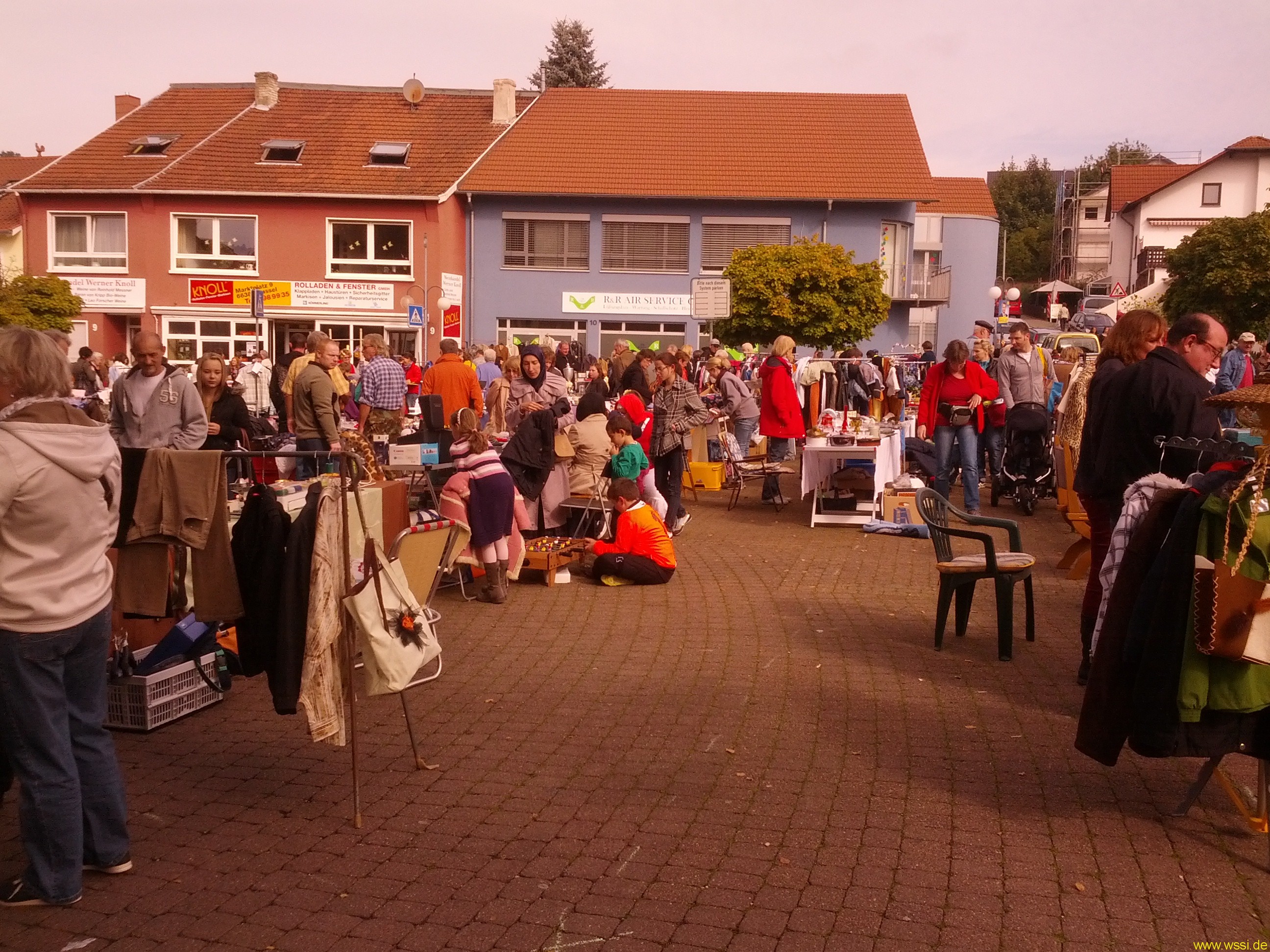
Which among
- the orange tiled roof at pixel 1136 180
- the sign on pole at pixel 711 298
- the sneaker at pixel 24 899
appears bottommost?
the sneaker at pixel 24 899

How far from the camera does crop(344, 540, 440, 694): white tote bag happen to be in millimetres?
4840

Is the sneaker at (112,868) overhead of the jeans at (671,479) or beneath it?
beneath

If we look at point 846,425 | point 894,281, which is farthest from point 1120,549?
point 894,281

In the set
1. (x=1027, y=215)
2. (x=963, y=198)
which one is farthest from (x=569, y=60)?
(x=1027, y=215)

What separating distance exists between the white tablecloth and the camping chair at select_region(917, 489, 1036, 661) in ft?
15.1

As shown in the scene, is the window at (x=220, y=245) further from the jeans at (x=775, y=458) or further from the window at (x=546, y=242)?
the jeans at (x=775, y=458)

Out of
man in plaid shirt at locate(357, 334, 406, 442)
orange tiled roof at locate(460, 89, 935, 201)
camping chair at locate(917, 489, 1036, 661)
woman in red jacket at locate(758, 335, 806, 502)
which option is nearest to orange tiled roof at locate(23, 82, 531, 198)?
orange tiled roof at locate(460, 89, 935, 201)

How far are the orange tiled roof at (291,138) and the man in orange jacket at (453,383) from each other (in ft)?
77.3

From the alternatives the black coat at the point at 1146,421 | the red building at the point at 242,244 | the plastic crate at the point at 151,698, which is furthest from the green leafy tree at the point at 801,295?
the plastic crate at the point at 151,698

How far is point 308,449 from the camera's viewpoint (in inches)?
463

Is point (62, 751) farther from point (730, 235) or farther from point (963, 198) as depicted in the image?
point (963, 198)

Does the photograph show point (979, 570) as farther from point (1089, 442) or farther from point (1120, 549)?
point (1120, 549)

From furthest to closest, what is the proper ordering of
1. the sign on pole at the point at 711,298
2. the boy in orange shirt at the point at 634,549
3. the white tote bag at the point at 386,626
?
the sign on pole at the point at 711,298 < the boy in orange shirt at the point at 634,549 < the white tote bag at the point at 386,626

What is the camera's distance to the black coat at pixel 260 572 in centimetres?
504
